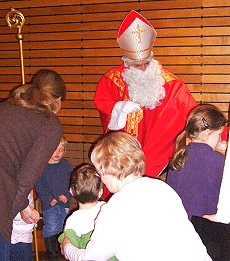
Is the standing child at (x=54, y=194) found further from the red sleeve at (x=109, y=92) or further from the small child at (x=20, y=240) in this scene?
the small child at (x=20, y=240)

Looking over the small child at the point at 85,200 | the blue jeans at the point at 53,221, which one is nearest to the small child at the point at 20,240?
the blue jeans at the point at 53,221

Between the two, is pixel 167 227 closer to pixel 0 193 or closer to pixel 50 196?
pixel 0 193

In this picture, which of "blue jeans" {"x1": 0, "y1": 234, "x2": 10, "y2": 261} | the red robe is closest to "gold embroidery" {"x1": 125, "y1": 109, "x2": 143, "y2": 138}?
the red robe

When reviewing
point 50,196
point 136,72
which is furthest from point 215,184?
point 50,196

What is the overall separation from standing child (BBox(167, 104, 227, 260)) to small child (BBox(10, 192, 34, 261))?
1.38m

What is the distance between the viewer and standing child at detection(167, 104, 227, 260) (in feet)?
8.83

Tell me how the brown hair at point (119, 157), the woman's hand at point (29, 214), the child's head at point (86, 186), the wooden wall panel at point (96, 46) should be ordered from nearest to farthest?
1. the brown hair at point (119, 157)
2. the child's head at point (86, 186)
3. the woman's hand at point (29, 214)
4. the wooden wall panel at point (96, 46)

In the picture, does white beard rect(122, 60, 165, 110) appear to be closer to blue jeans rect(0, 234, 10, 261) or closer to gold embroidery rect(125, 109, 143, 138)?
gold embroidery rect(125, 109, 143, 138)

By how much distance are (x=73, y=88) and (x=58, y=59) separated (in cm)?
47

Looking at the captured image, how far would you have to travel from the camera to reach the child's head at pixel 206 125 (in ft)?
9.44

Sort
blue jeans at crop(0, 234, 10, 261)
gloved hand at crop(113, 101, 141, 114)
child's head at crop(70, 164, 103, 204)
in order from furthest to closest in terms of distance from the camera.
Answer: gloved hand at crop(113, 101, 141, 114) → child's head at crop(70, 164, 103, 204) → blue jeans at crop(0, 234, 10, 261)

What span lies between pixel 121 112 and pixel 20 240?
5.00ft

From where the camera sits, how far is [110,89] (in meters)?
4.31

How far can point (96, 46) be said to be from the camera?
576 centimetres
